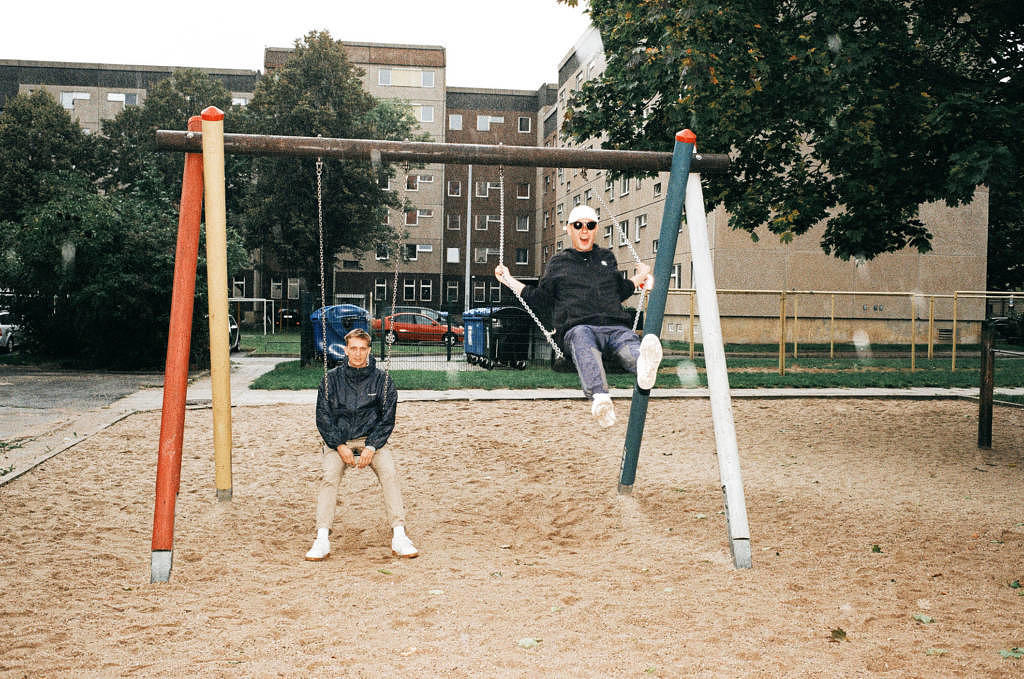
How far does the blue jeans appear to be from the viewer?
18.3 feet

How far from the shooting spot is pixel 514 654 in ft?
11.7

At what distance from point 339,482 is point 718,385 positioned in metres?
2.57

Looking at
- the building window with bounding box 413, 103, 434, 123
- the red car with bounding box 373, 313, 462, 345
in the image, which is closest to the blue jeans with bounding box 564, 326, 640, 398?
the red car with bounding box 373, 313, 462, 345

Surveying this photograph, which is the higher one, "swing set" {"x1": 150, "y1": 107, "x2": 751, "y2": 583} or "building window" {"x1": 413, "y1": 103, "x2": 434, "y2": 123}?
"building window" {"x1": 413, "y1": 103, "x2": 434, "y2": 123}

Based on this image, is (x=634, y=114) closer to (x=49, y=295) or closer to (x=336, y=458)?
(x=336, y=458)

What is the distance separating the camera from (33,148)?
43.3 m

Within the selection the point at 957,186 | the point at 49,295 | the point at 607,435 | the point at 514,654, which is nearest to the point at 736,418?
the point at 607,435

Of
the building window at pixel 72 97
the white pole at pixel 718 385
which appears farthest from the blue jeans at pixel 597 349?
the building window at pixel 72 97

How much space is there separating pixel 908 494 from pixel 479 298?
53860 mm

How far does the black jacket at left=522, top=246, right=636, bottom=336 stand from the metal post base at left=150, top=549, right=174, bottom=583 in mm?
2799

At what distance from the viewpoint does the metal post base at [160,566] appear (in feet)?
15.3

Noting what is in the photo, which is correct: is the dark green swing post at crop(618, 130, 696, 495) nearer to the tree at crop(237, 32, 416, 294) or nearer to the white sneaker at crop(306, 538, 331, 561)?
the white sneaker at crop(306, 538, 331, 561)

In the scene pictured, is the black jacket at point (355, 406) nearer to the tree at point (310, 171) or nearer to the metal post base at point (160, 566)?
the metal post base at point (160, 566)

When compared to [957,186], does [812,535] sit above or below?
below
